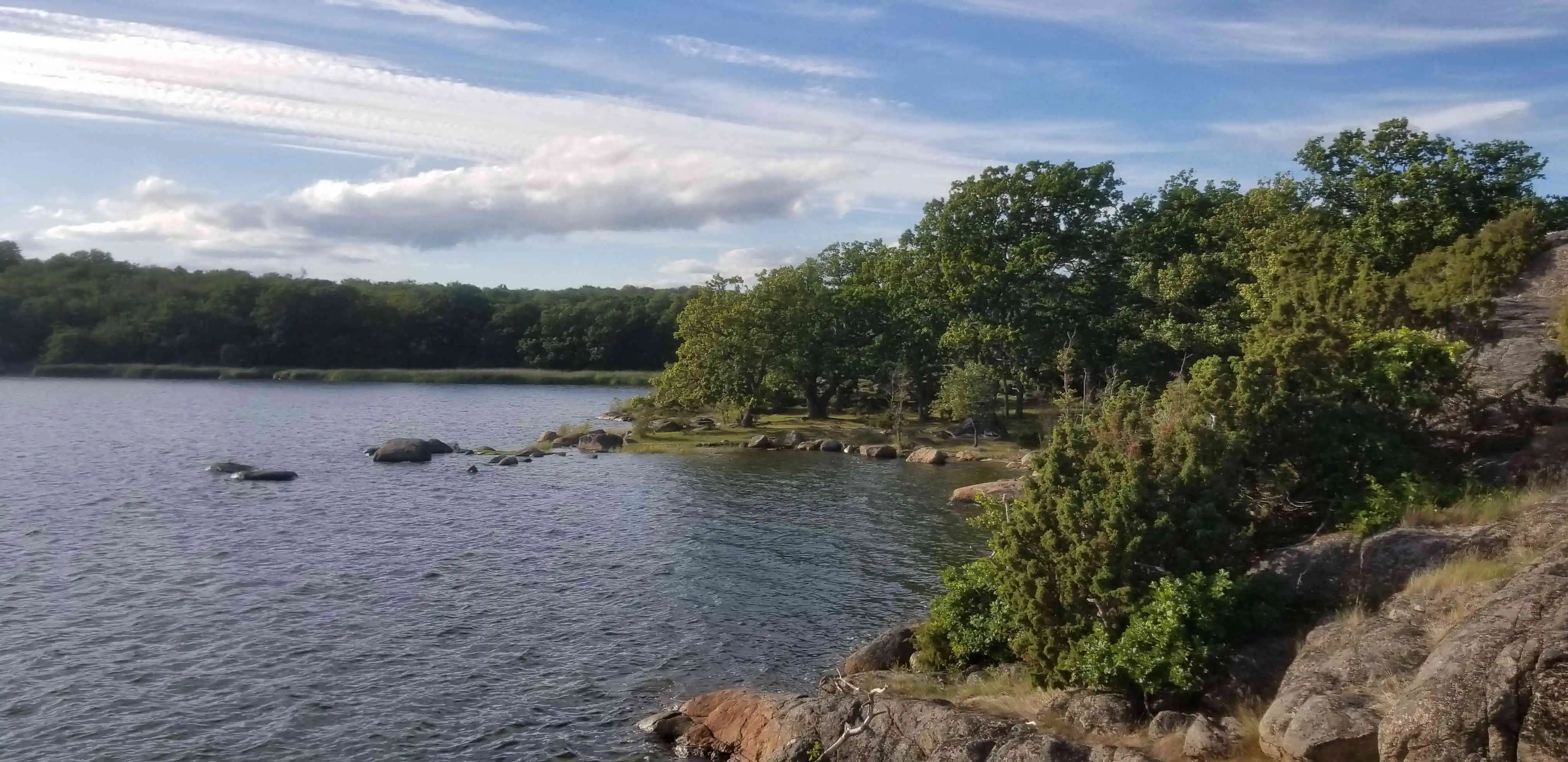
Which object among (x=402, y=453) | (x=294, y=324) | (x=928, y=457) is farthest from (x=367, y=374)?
(x=928, y=457)

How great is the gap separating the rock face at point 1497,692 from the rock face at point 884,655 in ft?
36.0

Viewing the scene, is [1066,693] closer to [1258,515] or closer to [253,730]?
[1258,515]

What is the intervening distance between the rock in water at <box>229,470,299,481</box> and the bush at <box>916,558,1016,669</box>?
1551 inches

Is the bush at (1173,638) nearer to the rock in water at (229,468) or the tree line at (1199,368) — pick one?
the tree line at (1199,368)

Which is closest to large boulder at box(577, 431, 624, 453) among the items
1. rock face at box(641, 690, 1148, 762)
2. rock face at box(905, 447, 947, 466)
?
rock face at box(905, 447, 947, 466)

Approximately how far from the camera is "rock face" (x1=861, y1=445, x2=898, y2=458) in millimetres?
65438

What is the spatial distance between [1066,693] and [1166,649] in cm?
205

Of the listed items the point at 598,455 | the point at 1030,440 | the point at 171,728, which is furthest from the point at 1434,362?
the point at 598,455

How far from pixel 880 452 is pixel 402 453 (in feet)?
90.2

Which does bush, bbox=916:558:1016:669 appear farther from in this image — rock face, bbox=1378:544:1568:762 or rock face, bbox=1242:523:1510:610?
rock face, bbox=1378:544:1568:762

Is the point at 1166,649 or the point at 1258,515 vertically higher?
the point at 1258,515

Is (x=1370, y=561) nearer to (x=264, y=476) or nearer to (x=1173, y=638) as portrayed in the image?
(x=1173, y=638)

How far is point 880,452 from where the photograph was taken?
65.8 metres

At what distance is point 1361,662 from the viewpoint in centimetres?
1556
